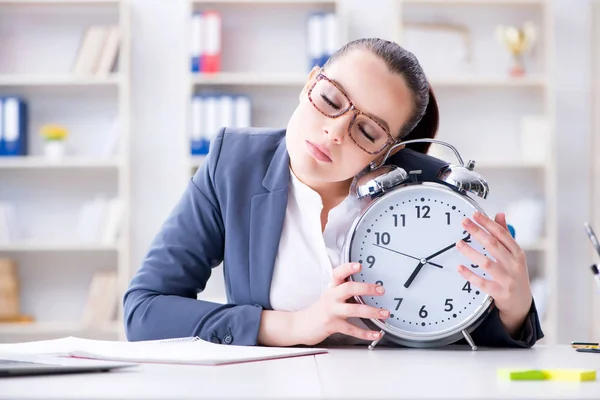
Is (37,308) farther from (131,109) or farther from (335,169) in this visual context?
(335,169)

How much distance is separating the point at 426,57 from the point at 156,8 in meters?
1.61

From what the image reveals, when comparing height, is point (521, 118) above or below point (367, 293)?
above

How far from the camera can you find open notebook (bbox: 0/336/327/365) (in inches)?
46.7

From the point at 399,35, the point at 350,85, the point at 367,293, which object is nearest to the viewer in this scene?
the point at 367,293

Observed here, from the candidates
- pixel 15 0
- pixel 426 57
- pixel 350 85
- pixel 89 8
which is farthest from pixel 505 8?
pixel 350 85

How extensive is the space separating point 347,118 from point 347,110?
0.01m

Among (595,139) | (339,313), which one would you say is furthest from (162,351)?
(595,139)

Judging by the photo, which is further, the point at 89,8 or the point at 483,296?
the point at 89,8

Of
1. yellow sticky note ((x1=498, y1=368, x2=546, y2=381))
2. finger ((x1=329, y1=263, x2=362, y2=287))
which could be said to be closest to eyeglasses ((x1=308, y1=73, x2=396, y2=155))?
finger ((x1=329, y1=263, x2=362, y2=287))

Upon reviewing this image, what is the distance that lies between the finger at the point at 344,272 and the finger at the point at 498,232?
0.73 feet

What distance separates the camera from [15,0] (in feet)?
15.4

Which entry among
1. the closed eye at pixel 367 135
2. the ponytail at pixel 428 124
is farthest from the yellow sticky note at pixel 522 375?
the ponytail at pixel 428 124

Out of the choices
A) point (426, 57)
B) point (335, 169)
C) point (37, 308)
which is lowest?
point (37, 308)

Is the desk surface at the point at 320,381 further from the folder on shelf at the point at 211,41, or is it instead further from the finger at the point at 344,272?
the folder on shelf at the point at 211,41
